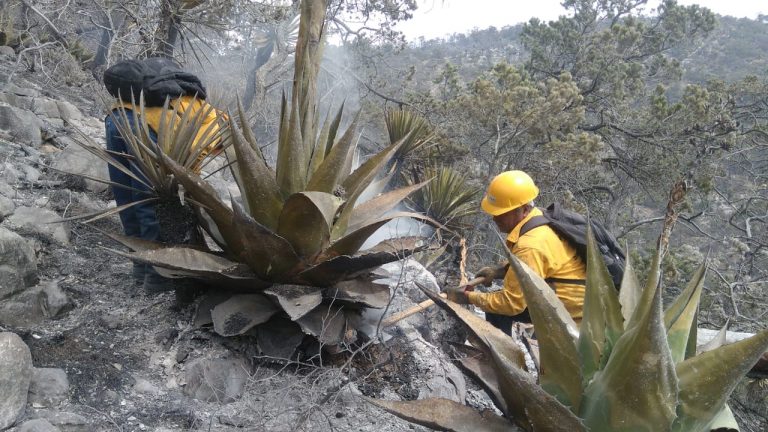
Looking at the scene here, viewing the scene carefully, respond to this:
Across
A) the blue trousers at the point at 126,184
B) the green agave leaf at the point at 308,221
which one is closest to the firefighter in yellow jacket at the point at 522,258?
the green agave leaf at the point at 308,221

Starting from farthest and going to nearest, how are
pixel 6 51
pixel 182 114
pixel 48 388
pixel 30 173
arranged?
1. pixel 6 51
2. pixel 30 173
3. pixel 182 114
4. pixel 48 388

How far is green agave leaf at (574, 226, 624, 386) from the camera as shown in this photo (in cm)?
150

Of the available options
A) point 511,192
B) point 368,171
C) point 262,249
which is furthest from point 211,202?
point 511,192

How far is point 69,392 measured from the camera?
6.63 feet

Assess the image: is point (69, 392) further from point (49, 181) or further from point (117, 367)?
point (49, 181)

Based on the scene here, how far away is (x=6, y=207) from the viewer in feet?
10.4

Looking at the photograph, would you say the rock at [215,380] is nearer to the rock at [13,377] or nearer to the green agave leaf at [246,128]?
the rock at [13,377]

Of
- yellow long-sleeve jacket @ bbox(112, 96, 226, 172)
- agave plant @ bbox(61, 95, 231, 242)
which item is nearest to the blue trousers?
yellow long-sleeve jacket @ bbox(112, 96, 226, 172)

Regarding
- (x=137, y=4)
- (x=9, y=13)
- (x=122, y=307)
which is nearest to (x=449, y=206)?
(x=137, y=4)

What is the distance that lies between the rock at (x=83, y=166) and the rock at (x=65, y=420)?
9.17 feet

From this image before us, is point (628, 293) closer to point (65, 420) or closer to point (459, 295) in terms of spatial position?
point (459, 295)

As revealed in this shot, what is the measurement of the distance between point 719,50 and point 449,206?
45.3 meters

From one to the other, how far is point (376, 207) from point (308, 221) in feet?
2.06

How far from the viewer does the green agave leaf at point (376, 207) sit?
2865 mm
